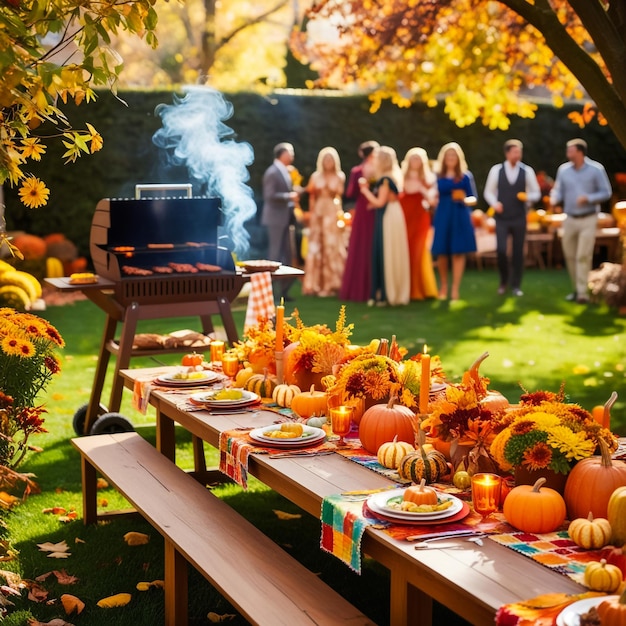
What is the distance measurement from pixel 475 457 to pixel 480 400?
18.3 inches

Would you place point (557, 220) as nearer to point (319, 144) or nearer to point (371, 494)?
point (319, 144)

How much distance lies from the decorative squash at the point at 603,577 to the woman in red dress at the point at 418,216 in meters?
10.3

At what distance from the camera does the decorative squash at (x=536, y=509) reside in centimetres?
275

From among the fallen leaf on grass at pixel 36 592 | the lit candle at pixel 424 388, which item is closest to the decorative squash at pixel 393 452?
the lit candle at pixel 424 388

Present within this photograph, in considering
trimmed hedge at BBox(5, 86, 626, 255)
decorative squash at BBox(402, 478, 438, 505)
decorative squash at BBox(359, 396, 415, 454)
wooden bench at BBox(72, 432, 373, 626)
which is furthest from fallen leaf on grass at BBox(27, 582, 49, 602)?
trimmed hedge at BBox(5, 86, 626, 255)

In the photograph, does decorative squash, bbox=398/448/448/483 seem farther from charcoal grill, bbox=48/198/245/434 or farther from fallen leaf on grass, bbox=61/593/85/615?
charcoal grill, bbox=48/198/245/434

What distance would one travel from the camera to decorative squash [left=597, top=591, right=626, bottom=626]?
83.5 inches

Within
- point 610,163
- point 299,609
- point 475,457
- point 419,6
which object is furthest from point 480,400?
point 610,163

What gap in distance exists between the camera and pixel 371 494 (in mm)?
3098

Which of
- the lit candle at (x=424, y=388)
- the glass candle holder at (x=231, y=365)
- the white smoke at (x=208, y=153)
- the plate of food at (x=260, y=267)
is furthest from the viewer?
the white smoke at (x=208, y=153)

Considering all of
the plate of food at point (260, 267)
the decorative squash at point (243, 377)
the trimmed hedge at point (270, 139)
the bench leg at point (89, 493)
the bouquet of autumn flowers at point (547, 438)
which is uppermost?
the trimmed hedge at point (270, 139)

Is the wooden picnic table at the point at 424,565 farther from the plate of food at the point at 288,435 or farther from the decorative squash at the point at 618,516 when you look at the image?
the decorative squash at the point at 618,516

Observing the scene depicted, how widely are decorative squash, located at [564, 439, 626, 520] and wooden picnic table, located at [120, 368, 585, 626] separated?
0.33 metres

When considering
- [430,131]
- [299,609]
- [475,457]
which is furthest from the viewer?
[430,131]
